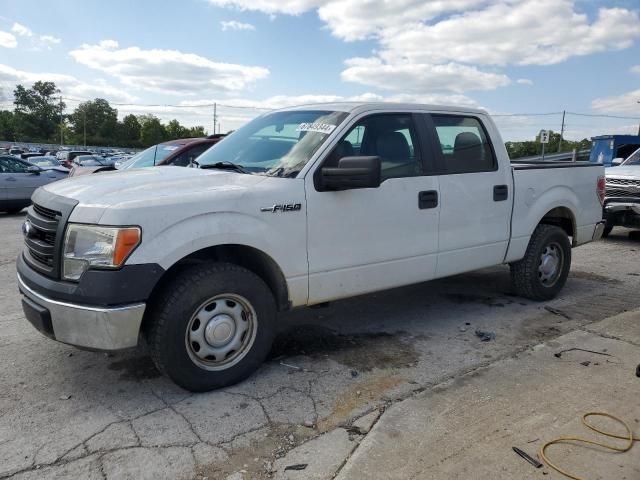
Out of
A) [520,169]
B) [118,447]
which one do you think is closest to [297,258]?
[118,447]

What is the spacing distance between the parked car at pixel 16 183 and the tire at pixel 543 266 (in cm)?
1207

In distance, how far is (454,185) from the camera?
4629 millimetres

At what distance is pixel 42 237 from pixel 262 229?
1362mm

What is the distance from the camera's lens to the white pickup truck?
3111mm

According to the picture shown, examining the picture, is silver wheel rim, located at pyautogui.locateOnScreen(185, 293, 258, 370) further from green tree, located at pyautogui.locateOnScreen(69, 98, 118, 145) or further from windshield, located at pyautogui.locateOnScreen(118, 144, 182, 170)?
green tree, located at pyautogui.locateOnScreen(69, 98, 118, 145)

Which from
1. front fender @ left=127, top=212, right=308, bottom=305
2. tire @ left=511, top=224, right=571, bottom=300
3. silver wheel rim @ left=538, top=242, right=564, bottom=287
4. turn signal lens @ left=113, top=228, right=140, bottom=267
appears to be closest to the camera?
turn signal lens @ left=113, top=228, right=140, bottom=267

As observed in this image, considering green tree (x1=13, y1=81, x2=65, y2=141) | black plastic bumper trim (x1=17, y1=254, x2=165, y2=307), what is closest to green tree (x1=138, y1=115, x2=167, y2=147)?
green tree (x1=13, y1=81, x2=65, y2=141)

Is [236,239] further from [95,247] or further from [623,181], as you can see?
[623,181]

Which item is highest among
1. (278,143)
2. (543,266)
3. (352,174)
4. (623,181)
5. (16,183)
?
(278,143)

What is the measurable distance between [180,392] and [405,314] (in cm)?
245

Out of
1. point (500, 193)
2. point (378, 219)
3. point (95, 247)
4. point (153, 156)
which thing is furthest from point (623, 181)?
point (95, 247)

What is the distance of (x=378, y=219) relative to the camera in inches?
162

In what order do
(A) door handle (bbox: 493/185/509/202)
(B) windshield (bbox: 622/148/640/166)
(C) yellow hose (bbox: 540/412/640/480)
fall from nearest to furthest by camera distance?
(C) yellow hose (bbox: 540/412/640/480) → (A) door handle (bbox: 493/185/509/202) → (B) windshield (bbox: 622/148/640/166)

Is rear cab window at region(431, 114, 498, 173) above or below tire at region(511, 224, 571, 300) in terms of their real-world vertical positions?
above
